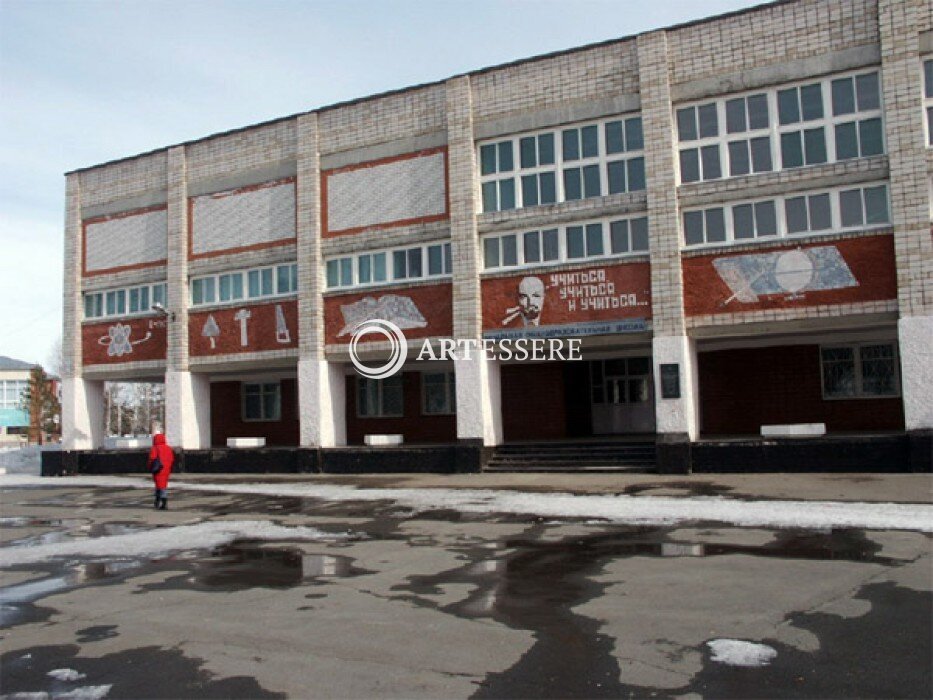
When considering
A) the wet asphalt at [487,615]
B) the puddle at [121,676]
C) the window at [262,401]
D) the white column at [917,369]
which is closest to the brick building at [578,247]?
the white column at [917,369]

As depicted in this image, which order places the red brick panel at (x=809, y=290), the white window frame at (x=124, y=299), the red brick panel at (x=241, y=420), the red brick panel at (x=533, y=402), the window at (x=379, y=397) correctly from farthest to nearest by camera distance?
the red brick panel at (x=241, y=420), the window at (x=379, y=397), the white window frame at (x=124, y=299), the red brick panel at (x=533, y=402), the red brick panel at (x=809, y=290)

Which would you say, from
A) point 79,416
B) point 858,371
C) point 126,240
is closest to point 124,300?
point 126,240

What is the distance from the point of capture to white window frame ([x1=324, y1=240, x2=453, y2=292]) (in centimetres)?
2162

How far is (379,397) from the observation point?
91.1 ft

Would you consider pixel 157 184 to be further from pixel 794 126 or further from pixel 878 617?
pixel 878 617

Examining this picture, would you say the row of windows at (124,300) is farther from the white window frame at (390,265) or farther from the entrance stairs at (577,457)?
the entrance stairs at (577,457)

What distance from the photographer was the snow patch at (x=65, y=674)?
5.27m

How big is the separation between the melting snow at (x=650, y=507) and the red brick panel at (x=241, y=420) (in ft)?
36.5

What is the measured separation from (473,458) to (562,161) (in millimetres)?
7859

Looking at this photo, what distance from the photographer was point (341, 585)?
7902 millimetres

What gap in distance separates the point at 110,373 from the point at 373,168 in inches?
475

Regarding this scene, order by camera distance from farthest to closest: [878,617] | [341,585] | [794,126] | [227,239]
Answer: [227,239] → [794,126] → [341,585] → [878,617]

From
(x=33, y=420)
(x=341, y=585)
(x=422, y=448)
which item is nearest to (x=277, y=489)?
(x=422, y=448)

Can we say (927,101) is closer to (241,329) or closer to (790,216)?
(790,216)
